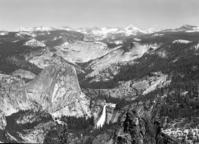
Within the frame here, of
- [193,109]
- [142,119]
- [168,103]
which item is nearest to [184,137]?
[142,119]

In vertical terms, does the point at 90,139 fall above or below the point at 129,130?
below

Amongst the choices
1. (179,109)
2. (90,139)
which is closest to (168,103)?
(179,109)

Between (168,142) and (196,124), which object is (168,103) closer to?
(196,124)

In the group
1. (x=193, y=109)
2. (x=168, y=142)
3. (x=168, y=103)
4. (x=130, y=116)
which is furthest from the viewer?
(x=168, y=103)

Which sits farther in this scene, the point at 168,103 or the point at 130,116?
the point at 168,103

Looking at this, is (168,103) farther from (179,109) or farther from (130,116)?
(130,116)

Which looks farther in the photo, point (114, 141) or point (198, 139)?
point (114, 141)

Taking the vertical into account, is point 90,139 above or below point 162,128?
below

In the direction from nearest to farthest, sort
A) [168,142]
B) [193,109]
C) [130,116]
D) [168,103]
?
[168,142], [130,116], [193,109], [168,103]
